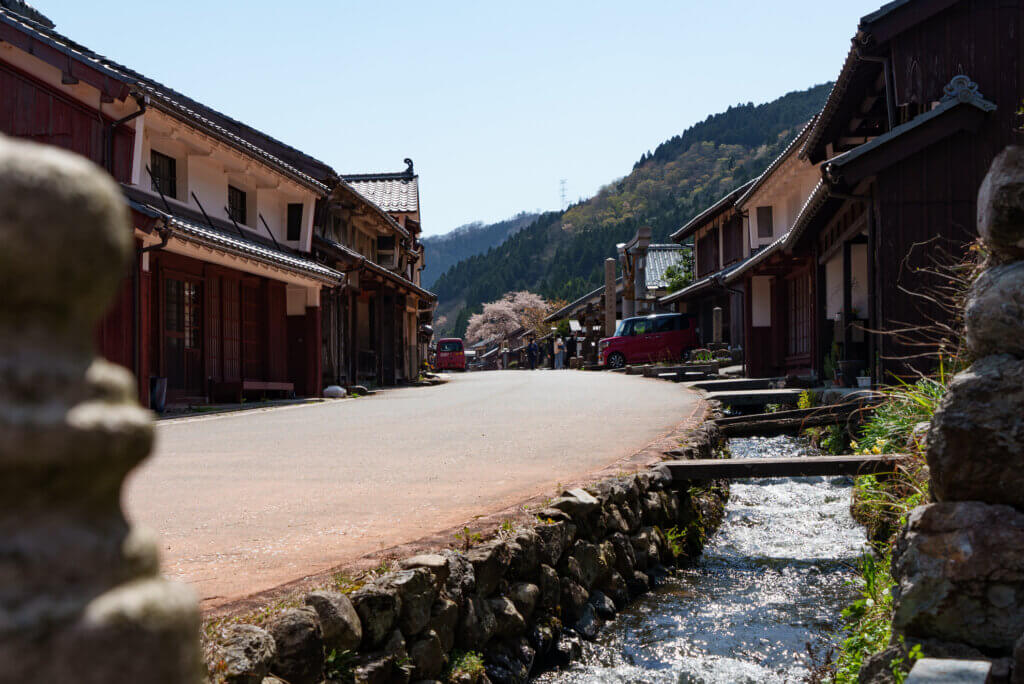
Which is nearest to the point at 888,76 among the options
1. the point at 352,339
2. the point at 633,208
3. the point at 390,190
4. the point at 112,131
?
the point at 112,131

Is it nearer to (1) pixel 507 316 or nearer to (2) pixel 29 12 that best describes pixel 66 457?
(2) pixel 29 12

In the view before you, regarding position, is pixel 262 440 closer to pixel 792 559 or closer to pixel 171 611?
pixel 792 559

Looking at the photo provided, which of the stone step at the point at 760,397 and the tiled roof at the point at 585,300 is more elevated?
the tiled roof at the point at 585,300

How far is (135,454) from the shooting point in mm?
958

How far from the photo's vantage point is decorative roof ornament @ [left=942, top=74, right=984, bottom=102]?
9.90 metres

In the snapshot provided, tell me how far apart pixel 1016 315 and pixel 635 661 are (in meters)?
2.89

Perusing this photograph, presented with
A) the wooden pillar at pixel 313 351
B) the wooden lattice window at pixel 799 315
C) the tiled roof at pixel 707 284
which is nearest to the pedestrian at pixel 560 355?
the tiled roof at pixel 707 284

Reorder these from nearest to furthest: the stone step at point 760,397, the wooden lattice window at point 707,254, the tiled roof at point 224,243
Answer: the tiled roof at point 224,243, the stone step at point 760,397, the wooden lattice window at point 707,254

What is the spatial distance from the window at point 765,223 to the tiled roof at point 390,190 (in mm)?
13952

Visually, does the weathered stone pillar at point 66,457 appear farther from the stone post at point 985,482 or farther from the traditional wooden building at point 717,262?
the traditional wooden building at point 717,262

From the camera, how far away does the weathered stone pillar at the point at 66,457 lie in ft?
2.82

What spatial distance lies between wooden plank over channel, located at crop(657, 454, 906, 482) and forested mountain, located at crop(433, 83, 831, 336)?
198 ft

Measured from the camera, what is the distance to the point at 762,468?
23.8 ft

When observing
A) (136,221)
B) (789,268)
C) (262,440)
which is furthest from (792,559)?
(789,268)
